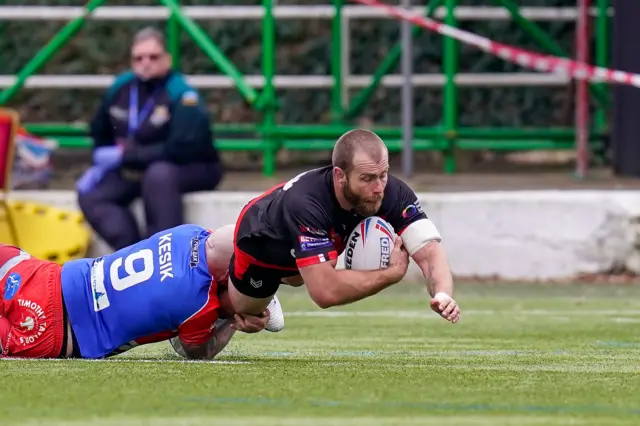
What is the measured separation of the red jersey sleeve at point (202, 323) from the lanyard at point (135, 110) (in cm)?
549

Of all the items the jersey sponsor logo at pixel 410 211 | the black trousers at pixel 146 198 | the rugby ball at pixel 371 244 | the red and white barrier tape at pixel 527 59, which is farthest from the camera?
the red and white barrier tape at pixel 527 59

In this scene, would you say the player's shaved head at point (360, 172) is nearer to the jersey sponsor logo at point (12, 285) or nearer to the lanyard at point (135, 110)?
the jersey sponsor logo at point (12, 285)

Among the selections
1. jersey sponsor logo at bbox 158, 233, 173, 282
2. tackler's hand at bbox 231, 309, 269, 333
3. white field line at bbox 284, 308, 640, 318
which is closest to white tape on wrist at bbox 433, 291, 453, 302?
tackler's hand at bbox 231, 309, 269, 333

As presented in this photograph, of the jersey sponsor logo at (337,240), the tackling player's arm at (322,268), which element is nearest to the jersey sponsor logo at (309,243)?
the tackling player's arm at (322,268)

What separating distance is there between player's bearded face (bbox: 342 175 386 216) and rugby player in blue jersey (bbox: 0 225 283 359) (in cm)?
72

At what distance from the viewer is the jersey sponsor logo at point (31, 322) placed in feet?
24.5

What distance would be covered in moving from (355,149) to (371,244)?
1.33ft

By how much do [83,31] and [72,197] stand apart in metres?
6.30

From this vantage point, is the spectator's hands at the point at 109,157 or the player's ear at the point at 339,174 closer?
the player's ear at the point at 339,174

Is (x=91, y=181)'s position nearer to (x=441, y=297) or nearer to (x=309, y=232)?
(x=309, y=232)

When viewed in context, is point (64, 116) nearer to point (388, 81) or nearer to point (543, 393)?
point (388, 81)

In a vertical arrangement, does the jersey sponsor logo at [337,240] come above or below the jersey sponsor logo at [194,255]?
above

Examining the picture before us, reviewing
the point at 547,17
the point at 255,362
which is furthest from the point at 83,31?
the point at 255,362

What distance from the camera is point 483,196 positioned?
12.5 m
